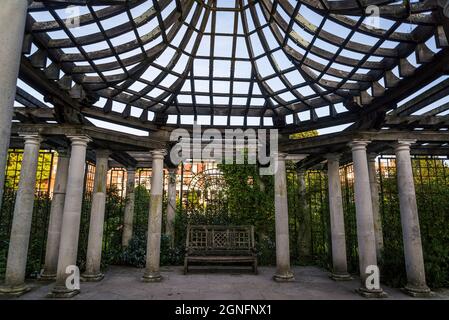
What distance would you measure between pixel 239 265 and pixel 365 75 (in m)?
8.04

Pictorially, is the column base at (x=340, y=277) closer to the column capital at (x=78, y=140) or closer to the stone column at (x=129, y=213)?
the stone column at (x=129, y=213)

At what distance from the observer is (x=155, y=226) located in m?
9.20

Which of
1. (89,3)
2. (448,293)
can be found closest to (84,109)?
(89,3)

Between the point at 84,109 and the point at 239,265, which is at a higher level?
the point at 84,109

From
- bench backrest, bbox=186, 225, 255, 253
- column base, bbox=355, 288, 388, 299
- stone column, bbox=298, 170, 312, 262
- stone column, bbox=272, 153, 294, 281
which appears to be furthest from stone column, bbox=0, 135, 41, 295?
stone column, bbox=298, 170, 312, 262

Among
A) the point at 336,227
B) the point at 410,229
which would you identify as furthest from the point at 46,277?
the point at 410,229

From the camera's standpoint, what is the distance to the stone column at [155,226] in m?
8.82

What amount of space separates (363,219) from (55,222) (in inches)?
370

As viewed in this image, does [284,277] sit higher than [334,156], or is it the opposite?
[334,156]

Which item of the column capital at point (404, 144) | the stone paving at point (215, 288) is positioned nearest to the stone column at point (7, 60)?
the stone paving at point (215, 288)

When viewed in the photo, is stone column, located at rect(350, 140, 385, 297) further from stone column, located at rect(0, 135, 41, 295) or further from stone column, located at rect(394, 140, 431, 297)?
stone column, located at rect(0, 135, 41, 295)
